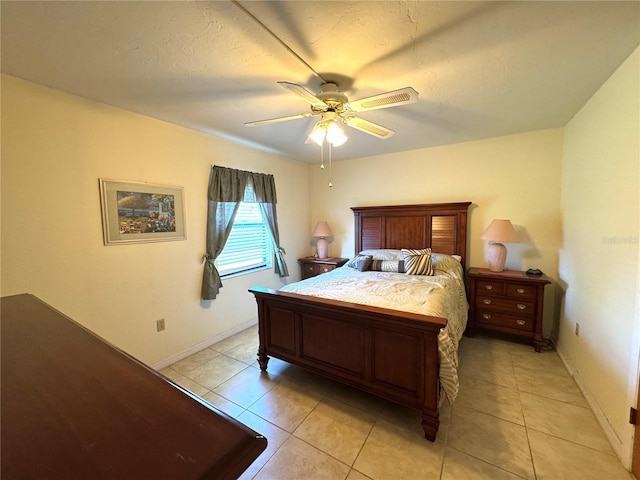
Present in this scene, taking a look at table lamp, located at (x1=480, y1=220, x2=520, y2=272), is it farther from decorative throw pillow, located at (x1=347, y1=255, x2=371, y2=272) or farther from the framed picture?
the framed picture

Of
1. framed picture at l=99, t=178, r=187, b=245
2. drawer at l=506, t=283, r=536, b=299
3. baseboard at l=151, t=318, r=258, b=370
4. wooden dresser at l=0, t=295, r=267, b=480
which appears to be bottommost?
baseboard at l=151, t=318, r=258, b=370

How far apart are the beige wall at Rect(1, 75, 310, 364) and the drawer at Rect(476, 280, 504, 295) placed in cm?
294

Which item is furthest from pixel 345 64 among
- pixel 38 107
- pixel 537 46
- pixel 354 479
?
pixel 354 479

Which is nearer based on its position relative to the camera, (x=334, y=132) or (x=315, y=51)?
(x=315, y=51)

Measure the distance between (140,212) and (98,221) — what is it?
1.06 ft

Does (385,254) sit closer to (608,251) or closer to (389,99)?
(608,251)

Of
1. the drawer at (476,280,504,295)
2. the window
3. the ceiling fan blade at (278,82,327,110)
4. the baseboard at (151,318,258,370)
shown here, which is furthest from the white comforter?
the ceiling fan blade at (278,82,327,110)

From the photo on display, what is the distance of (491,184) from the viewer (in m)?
3.25

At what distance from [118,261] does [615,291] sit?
3761 millimetres

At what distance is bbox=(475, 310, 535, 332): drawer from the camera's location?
2791 millimetres

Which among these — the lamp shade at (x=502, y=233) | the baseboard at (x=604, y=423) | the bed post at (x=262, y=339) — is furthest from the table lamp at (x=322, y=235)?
the baseboard at (x=604, y=423)

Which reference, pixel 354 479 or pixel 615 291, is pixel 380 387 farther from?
pixel 615 291

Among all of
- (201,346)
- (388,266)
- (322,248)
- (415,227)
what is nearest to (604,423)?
(388,266)

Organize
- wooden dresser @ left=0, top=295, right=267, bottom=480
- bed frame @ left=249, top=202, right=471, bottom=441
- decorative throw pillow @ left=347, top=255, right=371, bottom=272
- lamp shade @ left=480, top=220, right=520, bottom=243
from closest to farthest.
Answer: wooden dresser @ left=0, top=295, right=267, bottom=480 → bed frame @ left=249, top=202, right=471, bottom=441 → lamp shade @ left=480, top=220, right=520, bottom=243 → decorative throw pillow @ left=347, top=255, right=371, bottom=272
